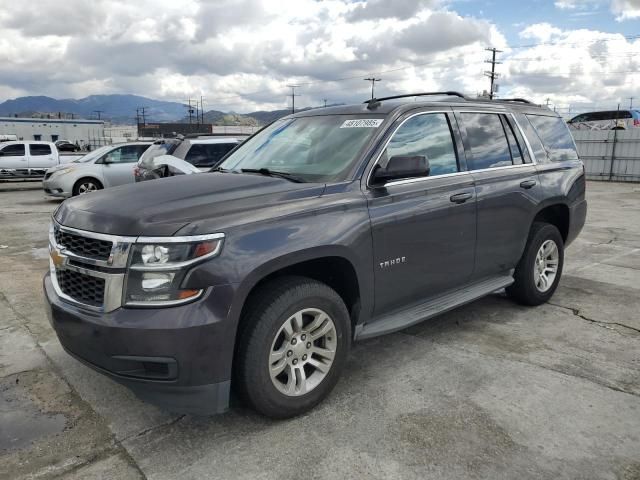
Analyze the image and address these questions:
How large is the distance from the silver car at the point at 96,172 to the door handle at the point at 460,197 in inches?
491

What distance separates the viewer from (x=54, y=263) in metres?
3.20

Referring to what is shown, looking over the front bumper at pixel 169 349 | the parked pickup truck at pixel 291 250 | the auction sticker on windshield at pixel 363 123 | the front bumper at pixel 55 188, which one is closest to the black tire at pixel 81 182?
the front bumper at pixel 55 188

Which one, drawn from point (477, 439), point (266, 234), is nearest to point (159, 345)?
point (266, 234)

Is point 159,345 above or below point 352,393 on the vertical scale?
above

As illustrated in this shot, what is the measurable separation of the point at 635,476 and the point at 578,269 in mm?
4624

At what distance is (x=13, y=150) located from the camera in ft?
63.6

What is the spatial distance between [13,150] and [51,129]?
2927 inches

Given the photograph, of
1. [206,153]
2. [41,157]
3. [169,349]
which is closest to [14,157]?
[41,157]

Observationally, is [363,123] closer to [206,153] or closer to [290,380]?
[290,380]

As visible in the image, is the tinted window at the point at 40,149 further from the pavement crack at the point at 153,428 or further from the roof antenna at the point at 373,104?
the pavement crack at the point at 153,428

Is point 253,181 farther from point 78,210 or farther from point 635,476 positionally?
point 635,476

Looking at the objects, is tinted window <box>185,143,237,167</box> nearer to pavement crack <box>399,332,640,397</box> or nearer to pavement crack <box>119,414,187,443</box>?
pavement crack <box>399,332,640,397</box>

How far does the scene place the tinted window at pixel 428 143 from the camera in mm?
3771

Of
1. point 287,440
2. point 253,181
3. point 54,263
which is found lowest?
point 287,440
